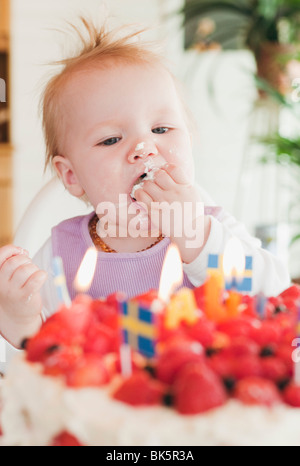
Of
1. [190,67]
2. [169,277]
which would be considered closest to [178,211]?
[169,277]

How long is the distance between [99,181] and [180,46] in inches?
127

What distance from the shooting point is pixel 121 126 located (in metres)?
1.30

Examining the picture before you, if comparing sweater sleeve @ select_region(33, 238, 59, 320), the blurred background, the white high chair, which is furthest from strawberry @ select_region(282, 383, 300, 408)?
the blurred background

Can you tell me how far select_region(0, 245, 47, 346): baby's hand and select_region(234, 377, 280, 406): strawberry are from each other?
19.7 inches

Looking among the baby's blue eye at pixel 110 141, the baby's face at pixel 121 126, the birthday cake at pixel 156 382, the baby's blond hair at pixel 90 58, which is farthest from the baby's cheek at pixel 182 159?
the birthday cake at pixel 156 382

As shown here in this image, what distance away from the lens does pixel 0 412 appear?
2.17ft

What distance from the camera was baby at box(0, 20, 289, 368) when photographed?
115 cm

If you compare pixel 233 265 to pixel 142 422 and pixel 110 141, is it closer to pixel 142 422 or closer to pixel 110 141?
pixel 142 422

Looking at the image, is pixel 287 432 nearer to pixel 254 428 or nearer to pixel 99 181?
pixel 254 428

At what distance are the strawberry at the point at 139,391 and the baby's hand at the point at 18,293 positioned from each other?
444mm

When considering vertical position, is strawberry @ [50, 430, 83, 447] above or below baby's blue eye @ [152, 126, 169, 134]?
below

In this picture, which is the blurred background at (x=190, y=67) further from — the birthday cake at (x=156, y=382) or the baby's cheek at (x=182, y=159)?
the birthday cake at (x=156, y=382)

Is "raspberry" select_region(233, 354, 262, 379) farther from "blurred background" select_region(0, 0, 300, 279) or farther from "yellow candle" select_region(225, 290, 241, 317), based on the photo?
"blurred background" select_region(0, 0, 300, 279)
